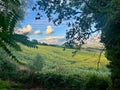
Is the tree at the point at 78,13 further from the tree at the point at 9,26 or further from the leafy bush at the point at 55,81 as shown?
the tree at the point at 9,26

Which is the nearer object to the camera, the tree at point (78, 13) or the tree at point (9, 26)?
the tree at point (9, 26)

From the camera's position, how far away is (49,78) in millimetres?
17312

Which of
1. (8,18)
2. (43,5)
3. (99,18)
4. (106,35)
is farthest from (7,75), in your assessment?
(8,18)

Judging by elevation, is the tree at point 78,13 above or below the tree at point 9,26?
above

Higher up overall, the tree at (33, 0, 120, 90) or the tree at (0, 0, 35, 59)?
the tree at (33, 0, 120, 90)

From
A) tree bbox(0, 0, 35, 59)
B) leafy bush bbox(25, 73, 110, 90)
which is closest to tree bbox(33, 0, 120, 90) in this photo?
leafy bush bbox(25, 73, 110, 90)

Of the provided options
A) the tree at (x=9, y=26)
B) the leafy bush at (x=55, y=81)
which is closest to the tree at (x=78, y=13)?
the leafy bush at (x=55, y=81)

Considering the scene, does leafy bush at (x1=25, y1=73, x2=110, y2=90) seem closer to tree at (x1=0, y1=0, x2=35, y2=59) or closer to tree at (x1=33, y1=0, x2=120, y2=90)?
tree at (x1=33, y1=0, x2=120, y2=90)

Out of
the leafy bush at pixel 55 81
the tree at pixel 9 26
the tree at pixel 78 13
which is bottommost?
the leafy bush at pixel 55 81

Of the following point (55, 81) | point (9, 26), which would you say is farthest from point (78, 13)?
point (9, 26)

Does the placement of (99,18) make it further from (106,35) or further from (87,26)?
(106,35)

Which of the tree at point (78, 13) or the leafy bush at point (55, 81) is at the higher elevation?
the tree at point (78, 13)

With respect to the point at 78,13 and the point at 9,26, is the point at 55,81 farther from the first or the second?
the point at 9,26

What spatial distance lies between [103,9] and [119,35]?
733 cm
